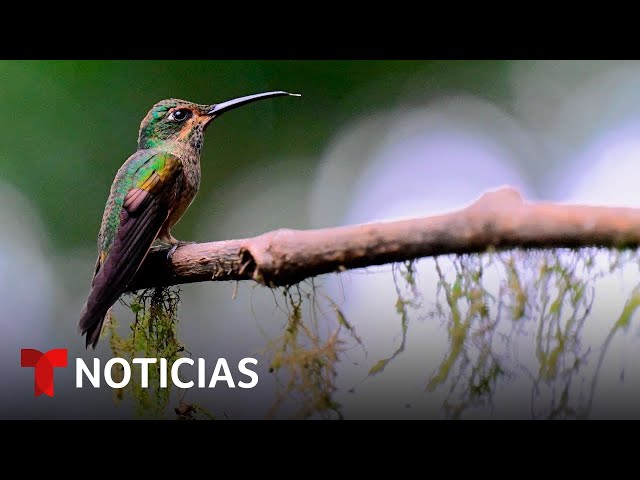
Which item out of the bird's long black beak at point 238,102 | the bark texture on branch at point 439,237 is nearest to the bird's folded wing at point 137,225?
the bird's long black beak at point 238,102

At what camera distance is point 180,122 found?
4.05 metres

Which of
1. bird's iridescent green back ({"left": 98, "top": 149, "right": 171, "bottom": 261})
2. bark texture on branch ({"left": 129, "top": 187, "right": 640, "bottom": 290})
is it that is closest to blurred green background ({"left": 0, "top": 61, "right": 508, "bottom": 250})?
bird's iridescent green back ({"left": 98, "top": 149, "right": 171, "bottom": 261})

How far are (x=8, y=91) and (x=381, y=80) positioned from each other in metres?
2.69

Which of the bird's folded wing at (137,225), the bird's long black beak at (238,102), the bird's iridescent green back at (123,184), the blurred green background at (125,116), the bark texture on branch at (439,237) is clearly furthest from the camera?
the blurred green background at (125,116)

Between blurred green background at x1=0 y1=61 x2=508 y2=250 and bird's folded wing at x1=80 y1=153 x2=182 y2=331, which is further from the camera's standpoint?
blurred green background at x1=0 y1=61 x2=508 y2=250

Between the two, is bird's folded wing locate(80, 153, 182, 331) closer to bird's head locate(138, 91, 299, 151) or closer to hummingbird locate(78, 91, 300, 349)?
hummingbird locate(78, 91, 300, 349)

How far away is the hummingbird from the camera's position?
326 centimetres

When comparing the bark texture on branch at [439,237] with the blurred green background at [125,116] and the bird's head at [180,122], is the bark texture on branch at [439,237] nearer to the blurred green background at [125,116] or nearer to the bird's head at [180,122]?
the bird's head at [180,122]

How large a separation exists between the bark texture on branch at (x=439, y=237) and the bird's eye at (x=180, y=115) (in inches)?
59.6

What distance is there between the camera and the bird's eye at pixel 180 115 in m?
4.06

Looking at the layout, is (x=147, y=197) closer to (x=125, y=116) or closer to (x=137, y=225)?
(x=137, y=225)

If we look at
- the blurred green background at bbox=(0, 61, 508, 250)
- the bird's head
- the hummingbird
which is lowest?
the hummingbird

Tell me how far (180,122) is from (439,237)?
2.14 m

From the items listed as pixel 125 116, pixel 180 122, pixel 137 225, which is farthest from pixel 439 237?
pixel 125 116
